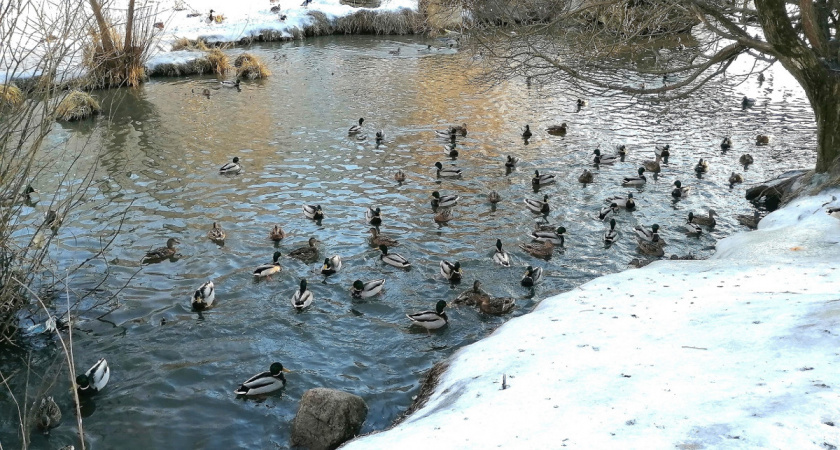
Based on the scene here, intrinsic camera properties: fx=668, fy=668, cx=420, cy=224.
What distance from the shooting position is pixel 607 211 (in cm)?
1398

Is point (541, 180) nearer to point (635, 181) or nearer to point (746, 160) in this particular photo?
point (635, 181)

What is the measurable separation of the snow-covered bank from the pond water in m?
1.80

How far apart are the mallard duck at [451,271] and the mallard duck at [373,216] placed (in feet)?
→ 8.01

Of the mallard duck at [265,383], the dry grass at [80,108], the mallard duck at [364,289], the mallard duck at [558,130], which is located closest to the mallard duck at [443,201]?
the mallard duck at [364,289]

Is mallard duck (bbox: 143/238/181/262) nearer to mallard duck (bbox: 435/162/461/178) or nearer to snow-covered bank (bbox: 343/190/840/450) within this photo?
snow-covered bank (bbox: 343/190/840/450)

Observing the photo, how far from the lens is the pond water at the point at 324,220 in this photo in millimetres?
8492

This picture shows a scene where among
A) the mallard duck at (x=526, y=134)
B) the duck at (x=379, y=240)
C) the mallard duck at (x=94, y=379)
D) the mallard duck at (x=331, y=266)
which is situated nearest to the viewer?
the mallard duck at (x=94, y=379)

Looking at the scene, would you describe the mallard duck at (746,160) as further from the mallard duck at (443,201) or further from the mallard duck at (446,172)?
the mallard duck at (443,201)

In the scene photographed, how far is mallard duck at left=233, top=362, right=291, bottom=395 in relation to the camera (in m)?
8.18

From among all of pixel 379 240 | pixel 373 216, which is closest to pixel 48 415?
pixel 379 240

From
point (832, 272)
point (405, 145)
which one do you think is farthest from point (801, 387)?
point (405, 145)

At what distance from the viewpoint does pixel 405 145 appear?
19.1 meters

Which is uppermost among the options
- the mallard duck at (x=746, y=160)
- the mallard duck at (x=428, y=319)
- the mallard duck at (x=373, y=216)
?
the mallard duck at (x=746, y=160)

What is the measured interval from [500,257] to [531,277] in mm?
966
